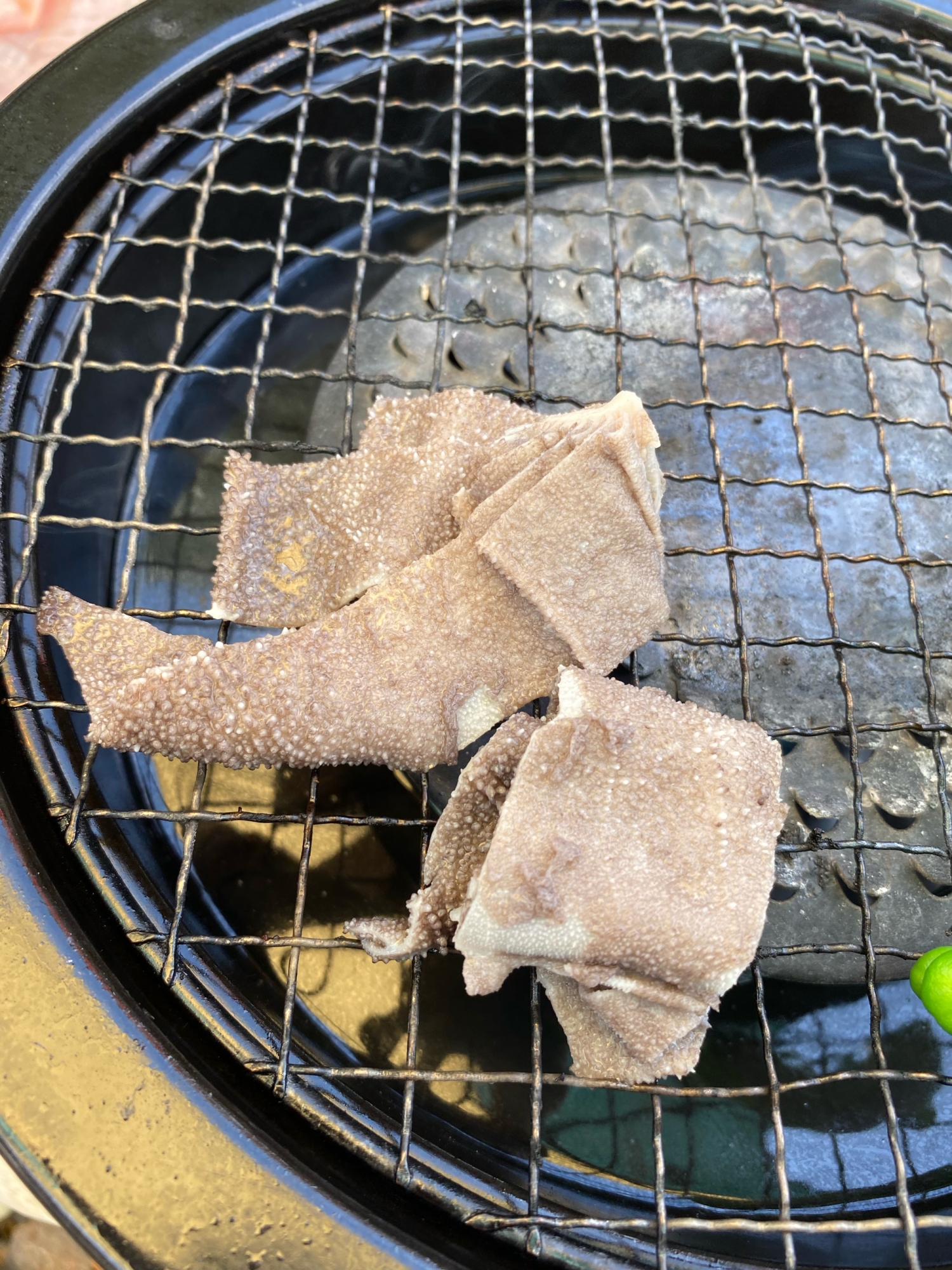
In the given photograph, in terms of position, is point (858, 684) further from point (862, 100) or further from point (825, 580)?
point (862, 100)

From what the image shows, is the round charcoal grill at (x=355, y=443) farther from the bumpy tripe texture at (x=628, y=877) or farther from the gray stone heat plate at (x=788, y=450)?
the bumpy tripe texture at (x=628, y=877)

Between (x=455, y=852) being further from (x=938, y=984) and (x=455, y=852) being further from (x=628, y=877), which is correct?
(x=938, y=984)

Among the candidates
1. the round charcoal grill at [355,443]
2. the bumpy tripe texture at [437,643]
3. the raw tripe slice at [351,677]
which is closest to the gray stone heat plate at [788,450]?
the round charcoal grill at [355,443]

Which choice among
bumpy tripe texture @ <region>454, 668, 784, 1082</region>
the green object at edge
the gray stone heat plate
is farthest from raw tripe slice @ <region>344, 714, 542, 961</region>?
the green object at edge

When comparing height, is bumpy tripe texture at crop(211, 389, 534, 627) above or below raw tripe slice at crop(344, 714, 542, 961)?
Answer: above

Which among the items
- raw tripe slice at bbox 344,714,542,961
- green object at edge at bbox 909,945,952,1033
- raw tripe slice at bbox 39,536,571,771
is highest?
raw tripe slice at bbox 39,536,571,771

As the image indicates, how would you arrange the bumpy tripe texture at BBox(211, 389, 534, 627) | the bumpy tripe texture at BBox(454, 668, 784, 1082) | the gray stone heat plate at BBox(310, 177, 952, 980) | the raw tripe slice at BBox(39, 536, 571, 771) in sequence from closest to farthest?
the bumpy tripe texture at BBox(454, 668, 784, 1082) < the raw tripe slice at BBox(39, 536, 571, 771) < the bumpy tripe texture at BBox(211, 389, 534, 627) < the gray stone heat plate at BBox(310, 177, 952, 980)

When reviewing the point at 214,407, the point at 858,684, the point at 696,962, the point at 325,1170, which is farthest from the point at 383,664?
the point at 214,407

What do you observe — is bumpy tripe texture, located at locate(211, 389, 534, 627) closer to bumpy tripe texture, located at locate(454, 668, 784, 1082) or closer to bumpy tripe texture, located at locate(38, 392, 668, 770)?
bumpy tripe texture, located at locate(38, 392, 668, 770)

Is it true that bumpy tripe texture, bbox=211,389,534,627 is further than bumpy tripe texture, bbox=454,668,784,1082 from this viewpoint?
Yes
